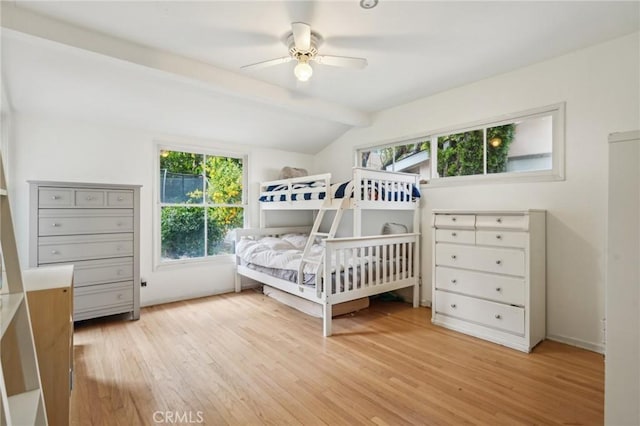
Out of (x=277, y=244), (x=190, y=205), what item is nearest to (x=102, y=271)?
(x=190, y=205)

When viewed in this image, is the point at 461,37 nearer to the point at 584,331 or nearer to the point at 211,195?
the point at 584,331

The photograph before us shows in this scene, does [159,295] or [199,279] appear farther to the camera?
[199,279]

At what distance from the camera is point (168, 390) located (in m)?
1.89

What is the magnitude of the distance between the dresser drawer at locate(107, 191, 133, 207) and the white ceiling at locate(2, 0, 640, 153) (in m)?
0.87

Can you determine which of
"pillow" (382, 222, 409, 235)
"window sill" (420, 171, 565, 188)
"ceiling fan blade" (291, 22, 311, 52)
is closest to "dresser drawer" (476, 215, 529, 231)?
"window sill" (420, 171, 565, 188)

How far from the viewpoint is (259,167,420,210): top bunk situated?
3.06 meters

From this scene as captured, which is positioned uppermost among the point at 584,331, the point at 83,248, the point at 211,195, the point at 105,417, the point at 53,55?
the point at 53,55

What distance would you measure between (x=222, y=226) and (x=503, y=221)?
3.40 metres

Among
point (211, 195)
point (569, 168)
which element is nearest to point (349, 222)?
point (211, 195)

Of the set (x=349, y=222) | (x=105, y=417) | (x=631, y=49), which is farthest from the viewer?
(x=349, y=222)

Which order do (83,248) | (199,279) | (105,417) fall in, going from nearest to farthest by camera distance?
1. (105,417)
2. (83,248)
3. (199,279)

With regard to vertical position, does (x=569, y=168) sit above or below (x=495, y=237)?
above

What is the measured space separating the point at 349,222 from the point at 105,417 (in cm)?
344

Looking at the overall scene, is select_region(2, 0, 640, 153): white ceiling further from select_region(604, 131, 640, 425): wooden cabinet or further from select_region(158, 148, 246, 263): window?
select_region(604, 131, 640, 425): wooden cabinet
